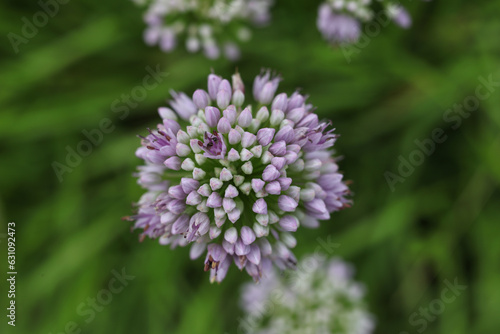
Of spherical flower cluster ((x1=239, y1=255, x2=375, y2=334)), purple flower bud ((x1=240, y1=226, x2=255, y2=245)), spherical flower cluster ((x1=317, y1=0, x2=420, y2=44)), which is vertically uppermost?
spherical flower cluster ((x1=317, y1=0, x2=420, y2=44))

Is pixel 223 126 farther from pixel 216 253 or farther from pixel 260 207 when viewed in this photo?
pixel 216 253

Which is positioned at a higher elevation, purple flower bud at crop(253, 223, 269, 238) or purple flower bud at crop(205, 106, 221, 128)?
purple flower bud at crop(205, 106, 221, 128)

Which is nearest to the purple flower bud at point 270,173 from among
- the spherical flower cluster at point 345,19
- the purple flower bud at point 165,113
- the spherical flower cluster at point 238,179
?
the spherical flower cluster at point 238,179

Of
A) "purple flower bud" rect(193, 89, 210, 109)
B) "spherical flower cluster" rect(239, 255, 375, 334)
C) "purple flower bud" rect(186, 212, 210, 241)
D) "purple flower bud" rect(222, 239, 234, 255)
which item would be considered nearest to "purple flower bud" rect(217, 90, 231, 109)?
"purple flower bud" rect(193, 89, 210, 109)

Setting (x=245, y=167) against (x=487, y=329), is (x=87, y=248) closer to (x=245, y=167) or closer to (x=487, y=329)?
(x=245, y=167)

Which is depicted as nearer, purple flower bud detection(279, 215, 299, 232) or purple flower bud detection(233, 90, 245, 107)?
purple flower bud detection(279, 215, 299, 232)

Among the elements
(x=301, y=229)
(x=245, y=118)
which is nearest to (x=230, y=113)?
(x=245, y=118)

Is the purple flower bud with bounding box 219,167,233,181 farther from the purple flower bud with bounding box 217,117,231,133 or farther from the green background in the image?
the green background
